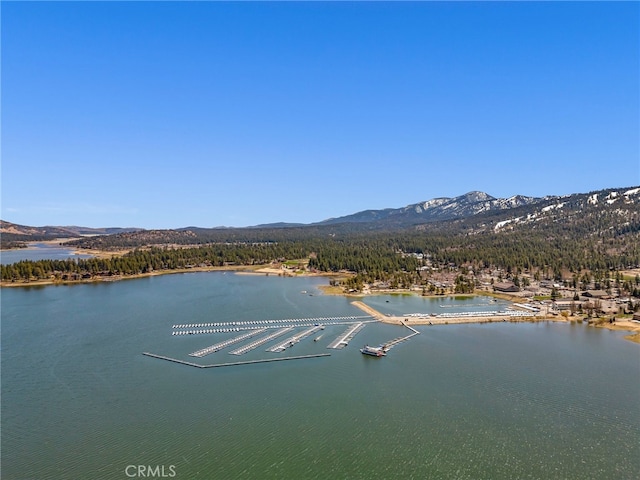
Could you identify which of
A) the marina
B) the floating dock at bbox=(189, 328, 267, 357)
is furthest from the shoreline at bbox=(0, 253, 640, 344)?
the floating dock at bbox=(189, 328, 267, 357)

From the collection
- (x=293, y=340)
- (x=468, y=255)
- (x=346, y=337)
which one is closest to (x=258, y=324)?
(x=293, y=340)

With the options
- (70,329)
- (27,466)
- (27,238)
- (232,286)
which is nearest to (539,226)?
(232,286)

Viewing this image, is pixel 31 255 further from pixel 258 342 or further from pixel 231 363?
pixel 231 363

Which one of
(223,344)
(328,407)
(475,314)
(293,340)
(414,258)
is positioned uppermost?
(414,258)

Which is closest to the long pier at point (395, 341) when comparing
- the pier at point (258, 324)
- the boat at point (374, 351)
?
the boat at point (374, 351)

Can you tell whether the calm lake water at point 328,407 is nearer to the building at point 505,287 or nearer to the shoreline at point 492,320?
the shoreline at point 492,320

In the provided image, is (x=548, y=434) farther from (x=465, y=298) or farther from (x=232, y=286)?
(x=232, y=286)
